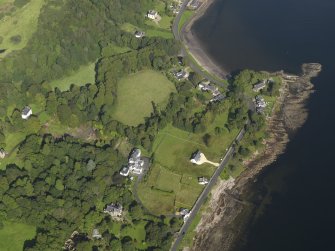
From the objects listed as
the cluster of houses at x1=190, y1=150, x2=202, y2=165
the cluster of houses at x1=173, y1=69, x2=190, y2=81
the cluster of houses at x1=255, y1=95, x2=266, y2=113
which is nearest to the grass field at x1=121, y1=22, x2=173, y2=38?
the cluster of houses at x1=173, y1=69, x2=190, y2=81

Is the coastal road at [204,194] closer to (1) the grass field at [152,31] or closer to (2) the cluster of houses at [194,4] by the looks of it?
(1) the grass field at [152,31]

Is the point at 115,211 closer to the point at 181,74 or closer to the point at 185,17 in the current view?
the point at 181,74

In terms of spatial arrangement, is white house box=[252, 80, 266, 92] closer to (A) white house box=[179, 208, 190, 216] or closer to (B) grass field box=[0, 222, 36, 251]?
(A) white house box=[179, 208, 190, 216]

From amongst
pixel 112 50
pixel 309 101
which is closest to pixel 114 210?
pixel 112 50

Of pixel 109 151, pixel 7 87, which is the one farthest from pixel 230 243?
pixel 7 87

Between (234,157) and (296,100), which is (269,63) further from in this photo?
(234,157)

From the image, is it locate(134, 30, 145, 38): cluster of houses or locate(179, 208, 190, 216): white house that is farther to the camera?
locate(134, 30, 145, 38): cluster of houses
